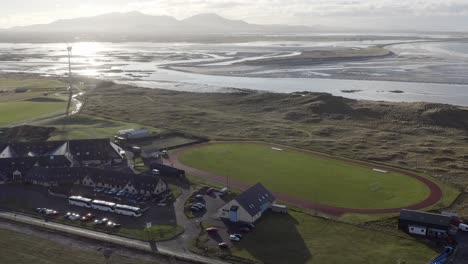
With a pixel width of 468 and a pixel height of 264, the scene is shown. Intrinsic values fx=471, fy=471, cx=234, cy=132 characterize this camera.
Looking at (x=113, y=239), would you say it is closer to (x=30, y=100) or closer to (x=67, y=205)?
(x=67, y=205)

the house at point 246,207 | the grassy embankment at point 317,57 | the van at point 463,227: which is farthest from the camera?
the grassy embankment at point 317,57

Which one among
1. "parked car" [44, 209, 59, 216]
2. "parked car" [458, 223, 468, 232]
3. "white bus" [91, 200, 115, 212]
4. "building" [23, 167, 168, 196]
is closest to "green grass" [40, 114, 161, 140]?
"building" [23, 167, 168, 196]

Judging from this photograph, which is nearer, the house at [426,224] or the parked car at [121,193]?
the house at [426,224]

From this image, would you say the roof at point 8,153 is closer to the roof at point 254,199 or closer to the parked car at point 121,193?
the parked car at point 121,193

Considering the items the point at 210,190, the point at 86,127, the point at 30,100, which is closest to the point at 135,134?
the point at 86,127

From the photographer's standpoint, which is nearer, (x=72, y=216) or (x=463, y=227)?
(x=463, y=227)

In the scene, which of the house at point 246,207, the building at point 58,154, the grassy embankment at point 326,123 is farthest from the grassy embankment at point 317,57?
the house at point 246,207

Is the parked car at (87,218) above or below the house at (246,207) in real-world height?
below

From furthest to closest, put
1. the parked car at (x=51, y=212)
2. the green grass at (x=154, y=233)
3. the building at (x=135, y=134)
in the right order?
the building at (x=135, y=134), the parked car at (x=51, y=212), the green grass at (x=154, y=233)

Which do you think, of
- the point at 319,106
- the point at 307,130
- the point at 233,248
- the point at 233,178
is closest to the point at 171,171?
the point at 233,178
